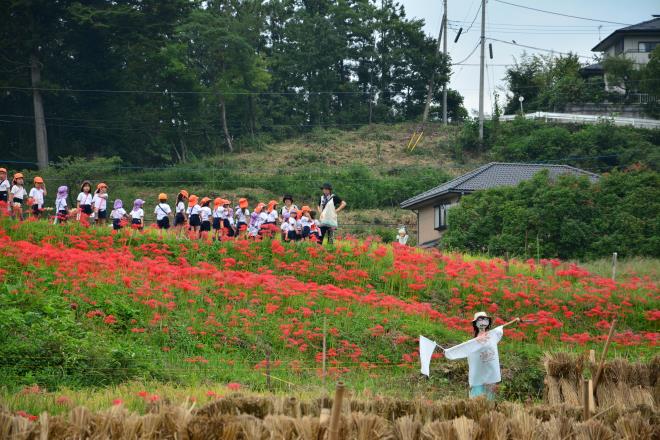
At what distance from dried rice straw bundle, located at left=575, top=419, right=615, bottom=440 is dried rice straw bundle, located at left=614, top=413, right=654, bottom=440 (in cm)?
12

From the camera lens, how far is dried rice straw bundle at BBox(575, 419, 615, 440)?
9.13m

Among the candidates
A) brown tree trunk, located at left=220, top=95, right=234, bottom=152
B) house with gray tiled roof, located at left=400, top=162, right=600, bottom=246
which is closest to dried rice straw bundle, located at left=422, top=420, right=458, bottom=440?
house with gray tiled roof, located at left=400, top=162, right=600, bottom=246

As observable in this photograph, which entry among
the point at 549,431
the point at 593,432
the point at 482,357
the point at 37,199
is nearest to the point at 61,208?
the point at 37,199

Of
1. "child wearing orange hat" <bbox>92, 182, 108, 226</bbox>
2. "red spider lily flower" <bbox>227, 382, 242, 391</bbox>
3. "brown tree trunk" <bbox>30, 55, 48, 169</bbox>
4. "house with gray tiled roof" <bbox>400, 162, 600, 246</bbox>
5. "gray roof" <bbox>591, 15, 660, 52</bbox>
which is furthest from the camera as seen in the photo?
"gray roof" <bbox>591, 15, 660, 52</bbox>

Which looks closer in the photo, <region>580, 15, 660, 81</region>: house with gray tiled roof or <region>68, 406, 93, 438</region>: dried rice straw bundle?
<region>68, 406, 93, 438</region>: dried rice straw bundle

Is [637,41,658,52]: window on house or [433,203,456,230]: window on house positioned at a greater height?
[637,41,658,52]: window on house

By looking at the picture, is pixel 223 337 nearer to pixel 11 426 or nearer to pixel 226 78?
pixel 11 426

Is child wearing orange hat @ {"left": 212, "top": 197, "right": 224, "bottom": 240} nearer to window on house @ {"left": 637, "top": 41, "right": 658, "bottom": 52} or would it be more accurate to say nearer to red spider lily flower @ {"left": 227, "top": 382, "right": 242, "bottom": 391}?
red spider lily flower @ {"left": 227, "top": 382, "right": 242, "bottom": 391}

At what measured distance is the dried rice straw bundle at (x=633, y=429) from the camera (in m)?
9.24

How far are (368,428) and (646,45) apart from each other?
197 ft

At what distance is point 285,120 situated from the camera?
6269 centimetres

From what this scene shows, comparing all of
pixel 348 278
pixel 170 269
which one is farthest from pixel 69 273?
pixel 348 278

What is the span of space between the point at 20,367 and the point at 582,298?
13.5 meters

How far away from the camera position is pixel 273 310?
738 inches
